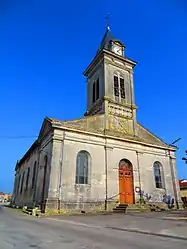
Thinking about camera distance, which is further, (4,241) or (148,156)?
(148,156)

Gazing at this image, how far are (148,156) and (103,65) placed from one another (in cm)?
1136

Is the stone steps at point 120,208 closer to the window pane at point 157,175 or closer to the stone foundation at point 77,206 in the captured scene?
the stone foundation at point 77,206

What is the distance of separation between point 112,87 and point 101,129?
19.0 ft

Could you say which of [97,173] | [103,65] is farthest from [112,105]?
A: [97,173]

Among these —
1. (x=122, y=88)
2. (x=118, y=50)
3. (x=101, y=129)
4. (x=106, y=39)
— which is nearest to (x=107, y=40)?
(x=106, y=39)

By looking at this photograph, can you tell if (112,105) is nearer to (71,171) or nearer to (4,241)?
(71,171)

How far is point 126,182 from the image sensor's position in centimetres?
1878

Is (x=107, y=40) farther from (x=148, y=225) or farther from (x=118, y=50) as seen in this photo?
(x=148, y=225)

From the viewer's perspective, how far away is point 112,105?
70.8 feet

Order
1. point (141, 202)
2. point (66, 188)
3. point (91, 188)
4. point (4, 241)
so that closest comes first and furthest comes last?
1. point (4, 241)
2. point (66, 188)
3. point (91, 188)
4. point (141, 202)

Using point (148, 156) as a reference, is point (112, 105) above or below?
above

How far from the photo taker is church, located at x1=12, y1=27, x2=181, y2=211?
16.0m

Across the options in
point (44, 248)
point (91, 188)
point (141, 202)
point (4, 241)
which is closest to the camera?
point (44, 248)

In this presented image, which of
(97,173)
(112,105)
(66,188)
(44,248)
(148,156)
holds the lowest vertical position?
(44,248)
